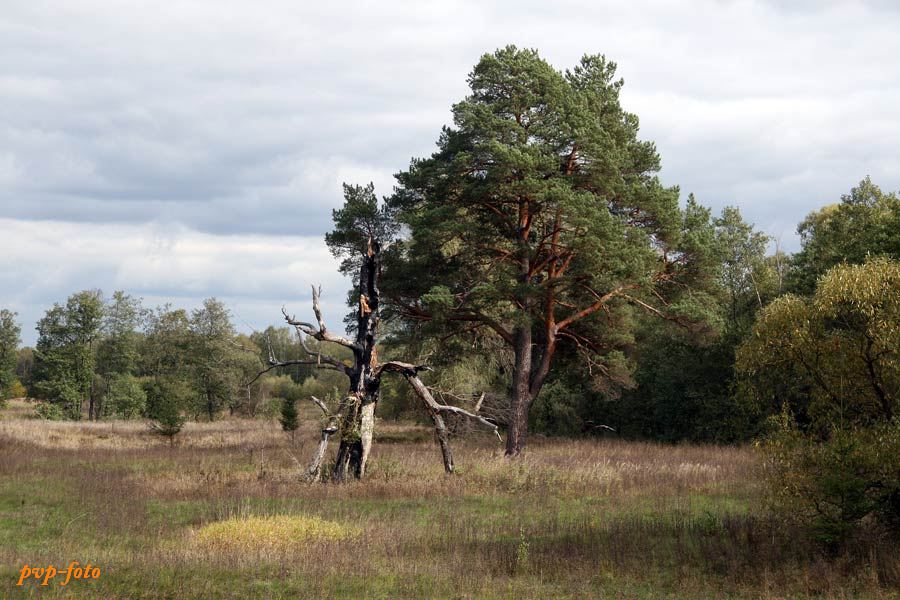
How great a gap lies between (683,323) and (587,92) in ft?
31.4

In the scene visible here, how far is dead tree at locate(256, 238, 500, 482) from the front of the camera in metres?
19.9

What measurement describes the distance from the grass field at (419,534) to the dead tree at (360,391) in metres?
0.83

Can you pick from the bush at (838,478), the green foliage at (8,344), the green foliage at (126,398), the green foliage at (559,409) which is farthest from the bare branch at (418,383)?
the green foliage at (8,344)

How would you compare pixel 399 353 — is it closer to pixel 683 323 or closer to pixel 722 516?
pixel 683 323

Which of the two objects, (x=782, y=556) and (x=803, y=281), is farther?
(x=803, y=281)

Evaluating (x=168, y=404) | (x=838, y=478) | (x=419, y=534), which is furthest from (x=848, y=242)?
(x=168, y=404)

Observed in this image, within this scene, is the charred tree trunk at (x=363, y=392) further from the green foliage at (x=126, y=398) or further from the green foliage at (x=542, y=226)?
the green foliage at (x=126, y=398)

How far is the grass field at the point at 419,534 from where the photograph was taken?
10.3 meters

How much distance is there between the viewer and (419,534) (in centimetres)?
1348

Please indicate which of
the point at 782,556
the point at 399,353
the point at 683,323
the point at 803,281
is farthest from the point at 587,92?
the point at 782,556

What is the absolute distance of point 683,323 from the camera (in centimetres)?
2756

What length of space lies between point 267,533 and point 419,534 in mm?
2752

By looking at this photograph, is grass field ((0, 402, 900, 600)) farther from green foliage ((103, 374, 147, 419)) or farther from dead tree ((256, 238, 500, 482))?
green foliage ((103, 374, 147, 419))

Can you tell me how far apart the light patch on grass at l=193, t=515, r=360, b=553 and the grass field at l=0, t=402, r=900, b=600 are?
0.05 meters
